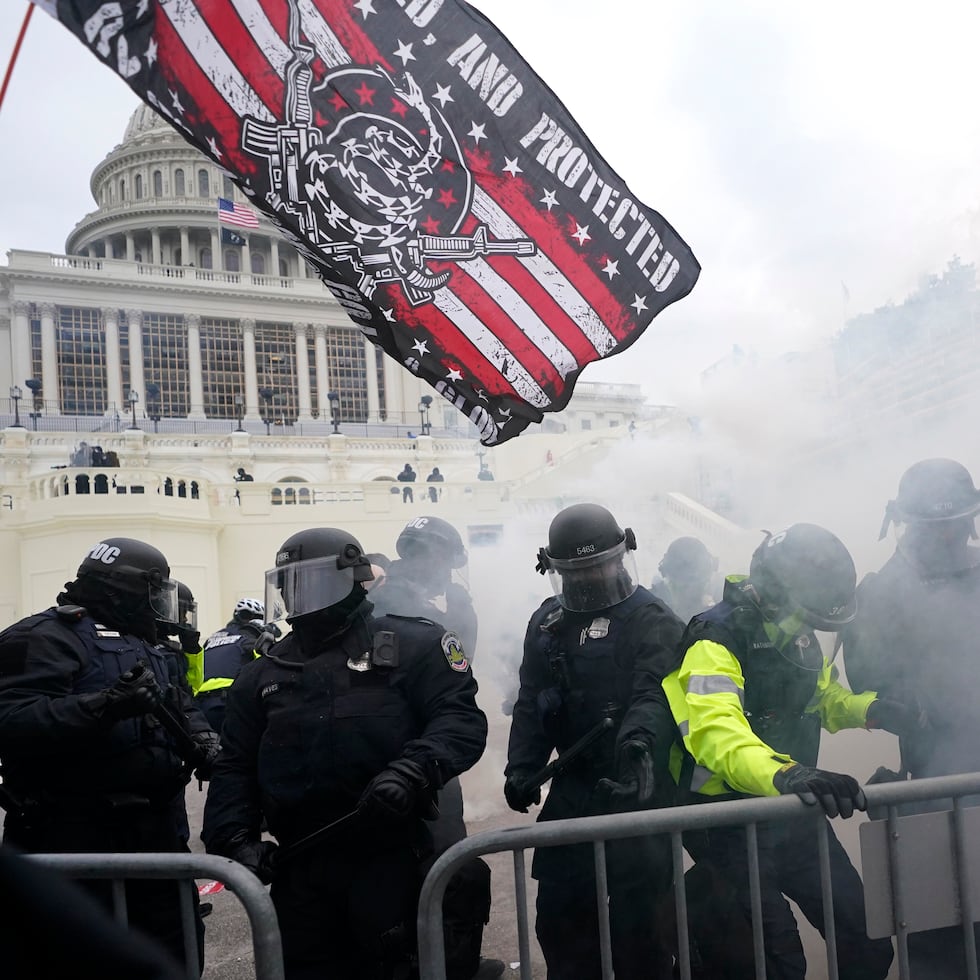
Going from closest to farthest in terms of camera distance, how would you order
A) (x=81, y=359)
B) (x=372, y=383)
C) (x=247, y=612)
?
(x=247, y=612) → (x=81, y=359) → (x=372, y=383)

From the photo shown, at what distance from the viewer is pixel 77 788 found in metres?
3.09

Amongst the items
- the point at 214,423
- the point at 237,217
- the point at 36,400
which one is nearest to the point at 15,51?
the point at 237,217

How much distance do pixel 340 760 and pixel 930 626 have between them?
2.28 m

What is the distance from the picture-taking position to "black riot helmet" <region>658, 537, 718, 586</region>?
22.5 feet

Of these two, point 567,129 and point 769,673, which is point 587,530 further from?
point 567,129

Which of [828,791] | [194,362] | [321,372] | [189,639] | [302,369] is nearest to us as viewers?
[828,791]

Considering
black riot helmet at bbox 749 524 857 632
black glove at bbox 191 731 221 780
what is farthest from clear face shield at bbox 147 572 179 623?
black riot helmet at bbox 749 524 857 632

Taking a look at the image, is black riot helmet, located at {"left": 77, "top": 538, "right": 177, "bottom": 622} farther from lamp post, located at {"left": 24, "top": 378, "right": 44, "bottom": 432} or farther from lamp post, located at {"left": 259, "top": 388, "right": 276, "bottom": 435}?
lamp post, located at {"left": 259, "top": 388, "right": 276, "bottom": 435}

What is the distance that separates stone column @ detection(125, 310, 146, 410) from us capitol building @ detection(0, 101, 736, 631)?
0.11 meters

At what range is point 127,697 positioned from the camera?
2895 mm

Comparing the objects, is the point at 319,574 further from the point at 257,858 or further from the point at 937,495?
the point at 937,495

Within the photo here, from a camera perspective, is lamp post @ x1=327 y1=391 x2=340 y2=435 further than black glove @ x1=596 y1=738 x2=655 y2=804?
Yes

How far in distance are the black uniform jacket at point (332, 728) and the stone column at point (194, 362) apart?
164ft

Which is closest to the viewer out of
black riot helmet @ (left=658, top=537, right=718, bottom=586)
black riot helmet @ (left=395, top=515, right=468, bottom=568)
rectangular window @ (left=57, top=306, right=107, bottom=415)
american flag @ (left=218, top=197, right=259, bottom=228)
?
black riot helmet @ (left=395, top=515, right=468, bottom=568)
